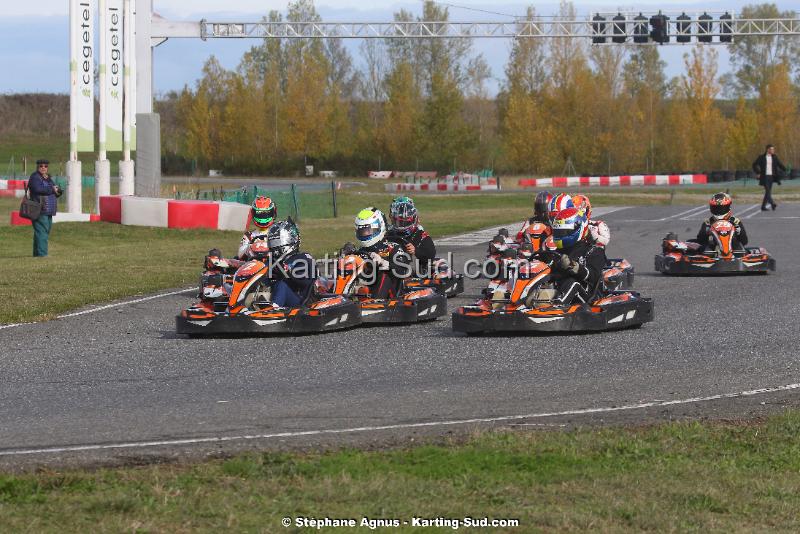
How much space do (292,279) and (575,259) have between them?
8.48 ft

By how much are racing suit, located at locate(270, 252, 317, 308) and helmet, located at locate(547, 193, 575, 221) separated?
229 cm

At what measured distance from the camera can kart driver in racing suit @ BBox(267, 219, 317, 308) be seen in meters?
12.0

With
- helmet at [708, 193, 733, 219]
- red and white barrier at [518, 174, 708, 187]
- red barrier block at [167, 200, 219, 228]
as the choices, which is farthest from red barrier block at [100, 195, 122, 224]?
red and white barrier at [518, 174, 708, 187]

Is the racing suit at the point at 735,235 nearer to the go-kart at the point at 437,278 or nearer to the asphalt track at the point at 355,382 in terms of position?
the asphalt track at the point at 355,382

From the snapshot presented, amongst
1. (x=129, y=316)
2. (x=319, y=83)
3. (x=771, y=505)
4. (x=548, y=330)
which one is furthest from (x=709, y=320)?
(x=319, y=83)

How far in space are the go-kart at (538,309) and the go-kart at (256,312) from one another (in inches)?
42.3

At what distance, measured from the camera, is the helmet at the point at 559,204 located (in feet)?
40.7

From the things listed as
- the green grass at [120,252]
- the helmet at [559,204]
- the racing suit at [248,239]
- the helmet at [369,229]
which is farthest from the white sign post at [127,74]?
the helmet at [559,204]

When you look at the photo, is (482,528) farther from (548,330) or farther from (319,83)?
(319,83)

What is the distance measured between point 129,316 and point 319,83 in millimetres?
60235

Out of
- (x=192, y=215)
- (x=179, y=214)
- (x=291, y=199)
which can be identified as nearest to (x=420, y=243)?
(x=192, y=215)

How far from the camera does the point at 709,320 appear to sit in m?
12.4

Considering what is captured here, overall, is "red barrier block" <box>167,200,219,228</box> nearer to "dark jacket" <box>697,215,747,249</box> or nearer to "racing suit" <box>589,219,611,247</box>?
"dark jacket" <box>697,215,747,249</box>

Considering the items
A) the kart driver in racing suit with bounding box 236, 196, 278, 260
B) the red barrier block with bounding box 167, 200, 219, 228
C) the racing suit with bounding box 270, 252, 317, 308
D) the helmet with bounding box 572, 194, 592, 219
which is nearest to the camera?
the racing suit with bounding box 270, 252, 317, 308
